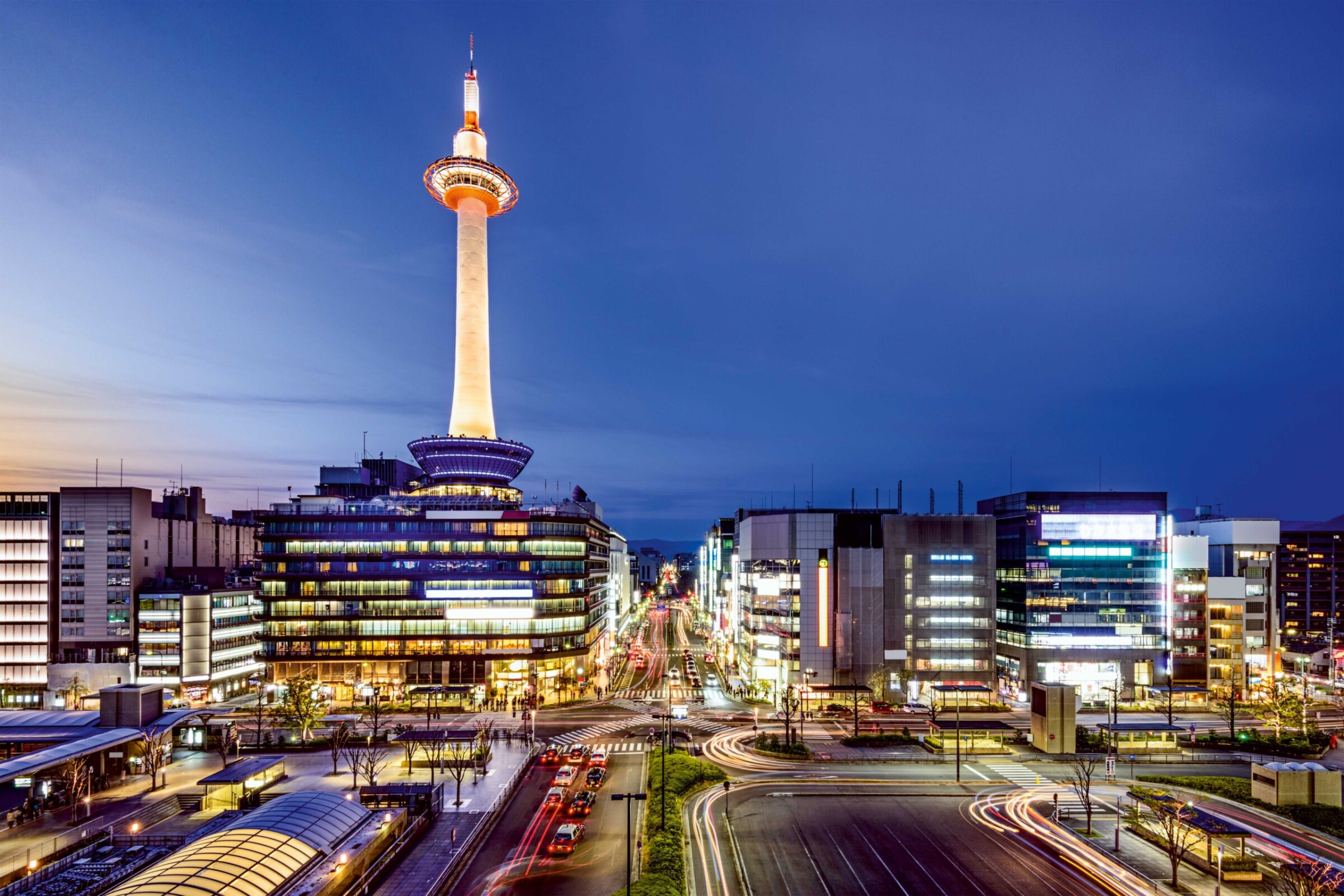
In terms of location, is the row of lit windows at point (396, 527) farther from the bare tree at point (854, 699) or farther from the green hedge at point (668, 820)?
the bare tree at point (854, 699)

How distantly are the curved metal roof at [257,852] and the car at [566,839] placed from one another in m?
11.3

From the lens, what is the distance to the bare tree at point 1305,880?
3403cm

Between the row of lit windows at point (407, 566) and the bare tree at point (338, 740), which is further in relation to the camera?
the row of lit windows at point (407, 566)

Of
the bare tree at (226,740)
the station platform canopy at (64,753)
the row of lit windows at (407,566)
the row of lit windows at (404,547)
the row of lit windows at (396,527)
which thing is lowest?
the bare tree at (226,740)

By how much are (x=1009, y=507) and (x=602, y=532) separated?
71.1 meters

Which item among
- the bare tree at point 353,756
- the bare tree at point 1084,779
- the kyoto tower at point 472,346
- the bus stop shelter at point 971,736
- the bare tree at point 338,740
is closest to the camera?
the bare tree at point 1084,779

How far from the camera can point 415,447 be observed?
419ft

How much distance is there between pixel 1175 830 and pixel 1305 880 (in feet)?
→ 23.0

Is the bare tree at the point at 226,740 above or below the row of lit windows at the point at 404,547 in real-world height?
below

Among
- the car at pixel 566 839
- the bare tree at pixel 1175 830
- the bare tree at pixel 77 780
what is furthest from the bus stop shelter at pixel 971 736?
the bare tree at pixel 77 780

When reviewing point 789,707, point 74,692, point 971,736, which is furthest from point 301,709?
point 971,736

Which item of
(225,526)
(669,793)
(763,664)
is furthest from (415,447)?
(669,793)

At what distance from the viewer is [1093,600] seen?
3831 inches

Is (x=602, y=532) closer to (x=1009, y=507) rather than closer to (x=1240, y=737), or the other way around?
(x=1009, y=507)
